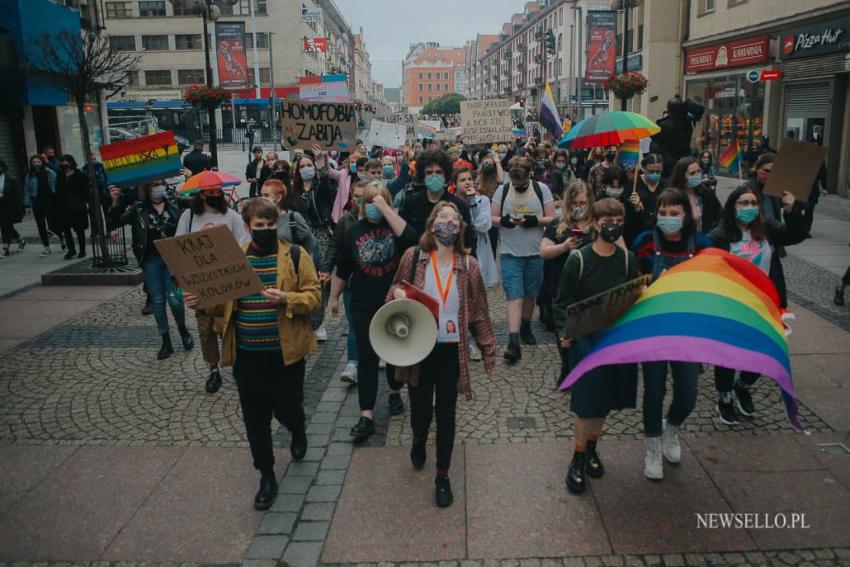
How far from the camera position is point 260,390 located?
4.45 m

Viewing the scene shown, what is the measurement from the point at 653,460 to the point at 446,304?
1.72 meters

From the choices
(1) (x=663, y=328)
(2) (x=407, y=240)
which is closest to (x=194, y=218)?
(2) (x=407, y=240)

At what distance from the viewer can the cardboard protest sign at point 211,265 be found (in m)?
4.09

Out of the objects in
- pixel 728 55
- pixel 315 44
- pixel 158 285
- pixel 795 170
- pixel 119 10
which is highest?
pixel 119 10

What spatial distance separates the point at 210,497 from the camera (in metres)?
4.55

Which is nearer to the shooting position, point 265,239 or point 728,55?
point 265,239

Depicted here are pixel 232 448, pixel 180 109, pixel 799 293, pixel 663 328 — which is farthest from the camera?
pixel 180 109

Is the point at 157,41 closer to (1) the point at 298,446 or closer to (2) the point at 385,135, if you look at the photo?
(2) the point at 385,135

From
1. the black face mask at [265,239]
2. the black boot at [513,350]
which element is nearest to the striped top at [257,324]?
the black face mask at [265,239]

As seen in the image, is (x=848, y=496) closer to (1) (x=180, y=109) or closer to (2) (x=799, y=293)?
(2) (x=799, y=293)

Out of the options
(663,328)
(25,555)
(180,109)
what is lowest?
(25,555)

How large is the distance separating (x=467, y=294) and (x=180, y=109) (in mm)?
61947

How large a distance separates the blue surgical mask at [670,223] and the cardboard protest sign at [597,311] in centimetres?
102

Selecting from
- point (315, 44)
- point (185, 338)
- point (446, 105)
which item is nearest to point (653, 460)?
point (185, 338)
